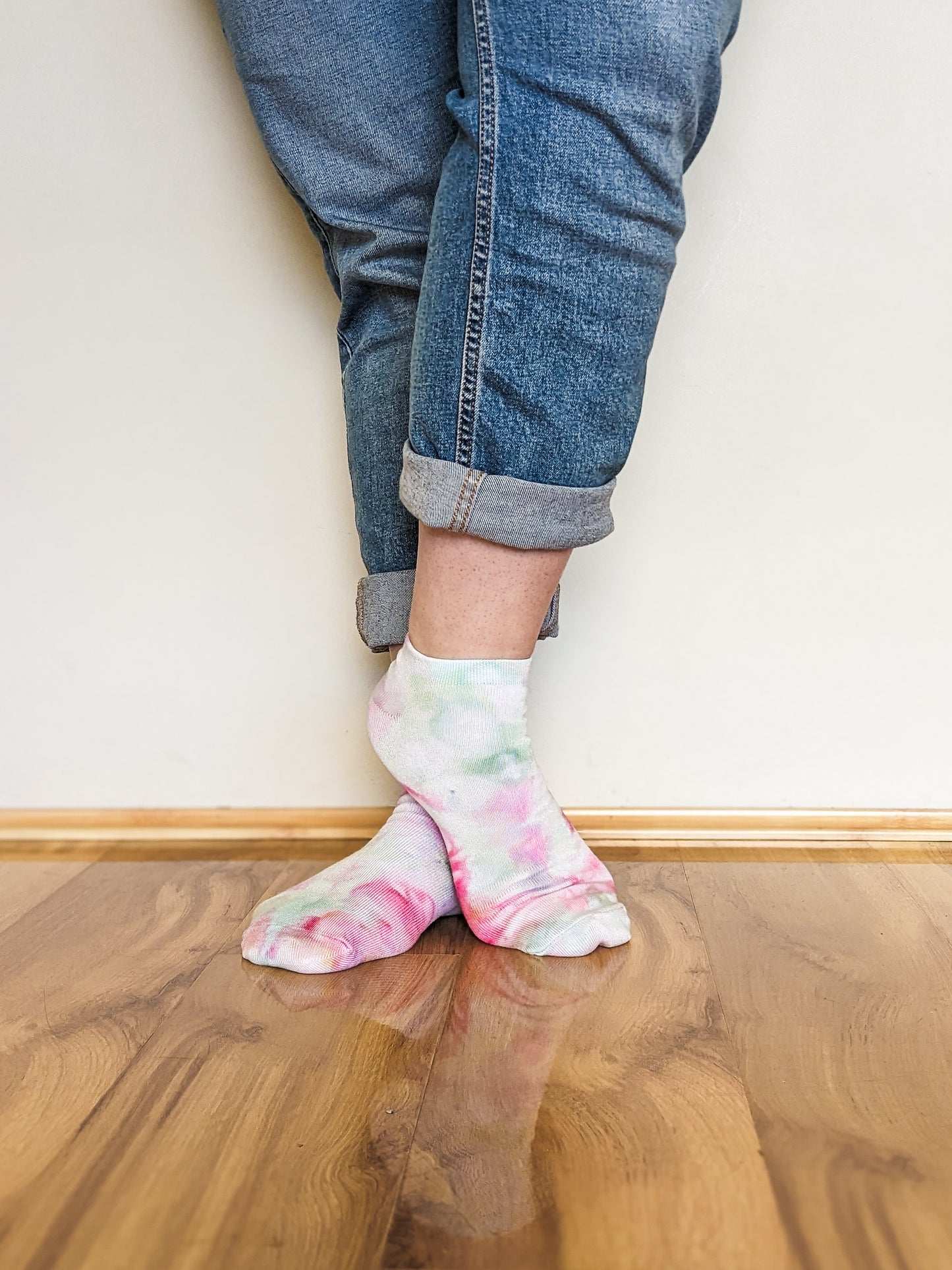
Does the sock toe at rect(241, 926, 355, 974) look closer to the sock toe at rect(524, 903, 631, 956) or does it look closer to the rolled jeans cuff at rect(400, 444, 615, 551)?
the sock toe at rect(524, 903, 631, 956)

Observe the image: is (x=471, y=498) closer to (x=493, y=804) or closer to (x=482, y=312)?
(x=482, y=312)

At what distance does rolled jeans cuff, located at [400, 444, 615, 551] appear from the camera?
617 mm

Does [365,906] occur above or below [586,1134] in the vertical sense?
below

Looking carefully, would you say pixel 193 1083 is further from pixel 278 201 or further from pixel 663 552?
pixel 278 201

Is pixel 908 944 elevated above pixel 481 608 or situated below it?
below

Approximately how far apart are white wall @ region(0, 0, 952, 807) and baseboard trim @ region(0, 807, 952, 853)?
0.02m

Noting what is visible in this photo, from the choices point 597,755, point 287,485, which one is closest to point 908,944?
point 597,755

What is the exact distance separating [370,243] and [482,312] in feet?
0.68

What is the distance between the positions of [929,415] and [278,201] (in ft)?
2.16

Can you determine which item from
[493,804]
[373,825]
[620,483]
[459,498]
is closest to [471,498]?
[459,498]

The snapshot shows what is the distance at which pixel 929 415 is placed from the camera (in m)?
0.90

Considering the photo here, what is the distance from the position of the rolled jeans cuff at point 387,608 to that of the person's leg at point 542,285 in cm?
10

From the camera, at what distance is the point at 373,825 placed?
39.0 inches

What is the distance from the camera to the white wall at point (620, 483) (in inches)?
34.7
